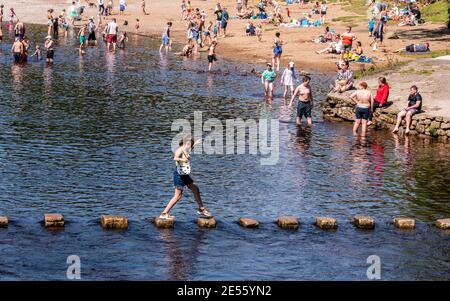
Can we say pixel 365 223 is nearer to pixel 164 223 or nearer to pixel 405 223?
pixel 405 223

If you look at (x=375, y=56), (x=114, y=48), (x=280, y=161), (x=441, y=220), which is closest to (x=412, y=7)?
(x=375, y=56)

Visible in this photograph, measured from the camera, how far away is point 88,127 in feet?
117

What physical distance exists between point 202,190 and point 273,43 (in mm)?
41196

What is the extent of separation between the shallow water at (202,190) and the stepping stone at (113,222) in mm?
218

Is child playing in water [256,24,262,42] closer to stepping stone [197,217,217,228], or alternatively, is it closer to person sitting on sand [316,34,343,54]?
person sitting on sand [316,34,343,54]

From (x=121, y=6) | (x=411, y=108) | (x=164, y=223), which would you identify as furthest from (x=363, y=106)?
(x=121, y=6)

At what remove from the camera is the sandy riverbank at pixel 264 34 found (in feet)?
197

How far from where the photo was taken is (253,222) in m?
22.8

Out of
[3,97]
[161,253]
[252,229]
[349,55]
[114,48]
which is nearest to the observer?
[161,253]

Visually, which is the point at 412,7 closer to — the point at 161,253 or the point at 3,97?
the point at 3,97

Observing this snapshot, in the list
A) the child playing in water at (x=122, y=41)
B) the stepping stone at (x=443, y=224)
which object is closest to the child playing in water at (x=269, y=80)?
the stepping stone at (x=443, y=224)

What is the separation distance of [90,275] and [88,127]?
17238 mm

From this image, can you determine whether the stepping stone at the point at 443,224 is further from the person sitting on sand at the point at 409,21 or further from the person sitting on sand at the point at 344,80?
the person sitting on sand at the point at 409,21

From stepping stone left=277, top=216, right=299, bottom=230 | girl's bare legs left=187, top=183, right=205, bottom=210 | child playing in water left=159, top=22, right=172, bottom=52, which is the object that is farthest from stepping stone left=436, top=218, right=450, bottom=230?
child playing in water left=159, top=22, right=172, bottom=52
